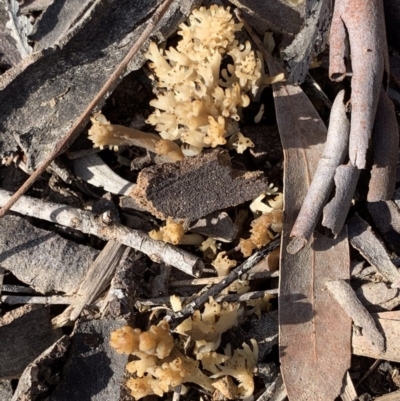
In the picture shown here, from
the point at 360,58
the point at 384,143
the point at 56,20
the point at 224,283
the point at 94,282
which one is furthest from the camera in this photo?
the point at 56,20

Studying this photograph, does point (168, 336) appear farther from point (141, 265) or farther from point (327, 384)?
point (327, 384)

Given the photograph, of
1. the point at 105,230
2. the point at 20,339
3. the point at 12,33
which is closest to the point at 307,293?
the point at 105,230

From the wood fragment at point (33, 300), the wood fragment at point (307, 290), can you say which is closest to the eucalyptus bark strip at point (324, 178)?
the wood fragment at point (307, 290)

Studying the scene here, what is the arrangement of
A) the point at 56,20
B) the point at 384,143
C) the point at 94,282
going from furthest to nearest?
1. the point at 56,20
2. the point at 94,282
3. the point at 384,143

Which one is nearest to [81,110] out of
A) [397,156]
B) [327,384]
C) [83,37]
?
[83,37]

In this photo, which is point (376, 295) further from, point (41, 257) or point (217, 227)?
point (41, 257)

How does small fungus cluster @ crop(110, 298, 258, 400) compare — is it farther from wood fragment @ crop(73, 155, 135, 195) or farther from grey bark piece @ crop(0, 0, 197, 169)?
grey bark piece @ crop(0, 0, 197, 169)
